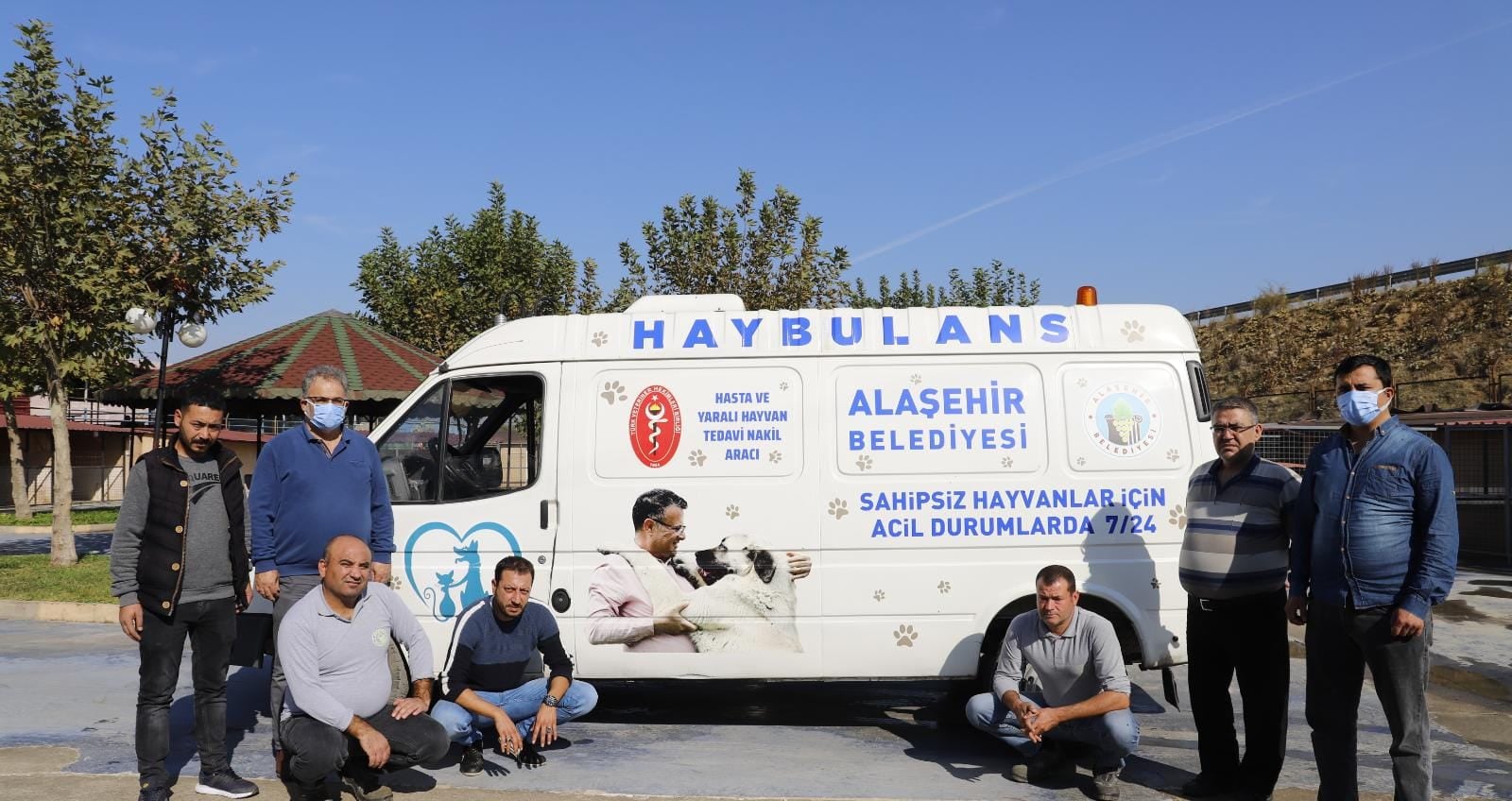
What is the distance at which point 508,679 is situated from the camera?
5648 millimetres

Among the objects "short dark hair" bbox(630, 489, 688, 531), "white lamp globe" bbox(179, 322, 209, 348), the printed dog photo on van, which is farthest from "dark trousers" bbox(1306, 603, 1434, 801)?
"white lamp globe" bbox(179, 322, 209, 348)

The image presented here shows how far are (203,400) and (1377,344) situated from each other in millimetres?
34651

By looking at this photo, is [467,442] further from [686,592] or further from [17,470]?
[17,470]

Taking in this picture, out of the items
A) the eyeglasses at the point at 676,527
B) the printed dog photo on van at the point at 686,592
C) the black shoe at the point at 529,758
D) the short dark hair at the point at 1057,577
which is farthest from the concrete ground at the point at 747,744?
the eyeglasses at the point at 676,527

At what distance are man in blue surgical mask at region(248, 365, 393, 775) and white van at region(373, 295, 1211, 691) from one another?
3.57ft

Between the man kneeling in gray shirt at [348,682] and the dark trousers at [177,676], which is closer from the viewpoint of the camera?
the man kneeling in gray shirt at [348,682]

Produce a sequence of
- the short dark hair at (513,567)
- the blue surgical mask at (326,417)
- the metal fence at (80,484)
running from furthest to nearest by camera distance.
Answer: the metal fence at (80,484) < the short dark hair at (513,567) < the blue surgical mask at (326,417)

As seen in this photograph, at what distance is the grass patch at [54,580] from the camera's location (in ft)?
37.4

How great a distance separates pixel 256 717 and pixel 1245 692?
570cm

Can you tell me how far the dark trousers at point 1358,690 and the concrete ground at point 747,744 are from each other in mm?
674

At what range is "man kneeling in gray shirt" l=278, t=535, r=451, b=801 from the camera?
15.1 ft

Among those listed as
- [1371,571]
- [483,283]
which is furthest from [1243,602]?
[483,283]

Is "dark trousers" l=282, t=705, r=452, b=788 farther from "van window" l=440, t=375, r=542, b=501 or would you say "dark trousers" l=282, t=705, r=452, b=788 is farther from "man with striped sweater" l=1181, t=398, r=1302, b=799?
"man with striped sweater" l=1181, t=398, r=1302, b=799

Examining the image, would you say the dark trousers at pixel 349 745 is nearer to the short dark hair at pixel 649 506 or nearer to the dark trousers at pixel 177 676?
the dark trousers at pixel 177 676
